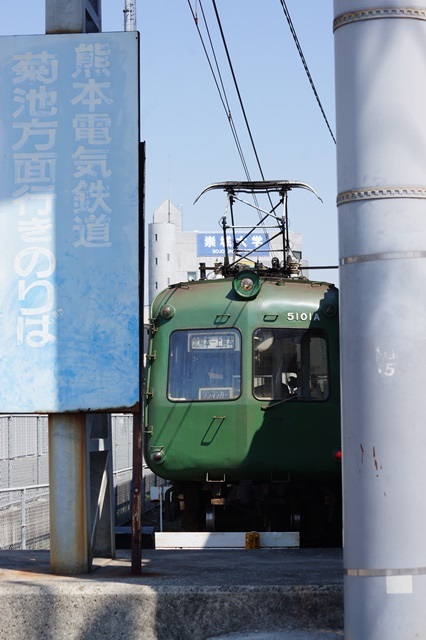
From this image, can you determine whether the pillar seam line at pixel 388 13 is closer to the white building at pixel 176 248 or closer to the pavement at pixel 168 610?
the pavement at pixel 168 610

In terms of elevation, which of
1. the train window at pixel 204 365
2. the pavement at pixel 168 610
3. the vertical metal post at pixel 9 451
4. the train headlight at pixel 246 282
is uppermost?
the train headlight at pixel 246 282

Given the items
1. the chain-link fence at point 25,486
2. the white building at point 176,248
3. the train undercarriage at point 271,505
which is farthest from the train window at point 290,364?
the white building at point 176,248

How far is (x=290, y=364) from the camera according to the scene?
37.7 feet

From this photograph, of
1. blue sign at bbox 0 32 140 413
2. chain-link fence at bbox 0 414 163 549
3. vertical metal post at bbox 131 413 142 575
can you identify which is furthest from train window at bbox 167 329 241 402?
blue sign at bbox 0 32 140 413

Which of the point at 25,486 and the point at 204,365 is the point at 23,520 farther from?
the point at 204,365

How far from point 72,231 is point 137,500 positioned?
1731mm

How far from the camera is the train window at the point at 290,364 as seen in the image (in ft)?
37.3

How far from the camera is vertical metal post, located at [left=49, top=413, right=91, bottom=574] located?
6.92m

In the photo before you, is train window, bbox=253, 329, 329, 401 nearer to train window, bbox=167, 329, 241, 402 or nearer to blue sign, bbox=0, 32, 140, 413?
train window, bbox=167, 329, 241, 402

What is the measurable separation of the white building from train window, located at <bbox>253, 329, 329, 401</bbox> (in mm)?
61655

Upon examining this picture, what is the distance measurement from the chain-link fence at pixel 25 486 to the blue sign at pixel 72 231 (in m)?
7.01

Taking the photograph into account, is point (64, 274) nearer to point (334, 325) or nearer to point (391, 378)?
point (391, 378)

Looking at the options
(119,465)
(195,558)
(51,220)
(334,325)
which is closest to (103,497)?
(195,558)

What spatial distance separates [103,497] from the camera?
7.61m
